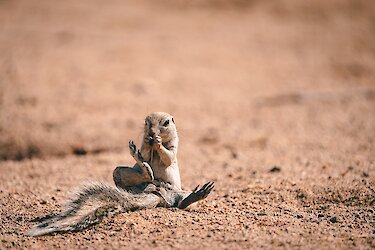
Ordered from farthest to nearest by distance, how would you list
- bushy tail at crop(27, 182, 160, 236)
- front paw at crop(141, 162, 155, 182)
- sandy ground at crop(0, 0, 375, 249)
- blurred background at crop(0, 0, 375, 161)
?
blurred background at crop(0, 0, 375, 161) → front paw at crop(141, 162, 155, 182) → sandy ground at crop(0, 0, 375, 249) → bushy tail at crop(27, 182, 160, 236)

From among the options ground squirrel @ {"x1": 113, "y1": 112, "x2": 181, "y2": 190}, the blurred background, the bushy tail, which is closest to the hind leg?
ground squirrel @ {"x1": 113, "y1": 112, "x2": 181, "y2": 190}

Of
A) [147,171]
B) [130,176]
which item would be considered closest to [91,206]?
[130,176]

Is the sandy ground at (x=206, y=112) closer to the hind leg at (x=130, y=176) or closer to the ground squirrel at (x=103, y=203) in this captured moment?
the ground squirrel at (x=103, y=203)

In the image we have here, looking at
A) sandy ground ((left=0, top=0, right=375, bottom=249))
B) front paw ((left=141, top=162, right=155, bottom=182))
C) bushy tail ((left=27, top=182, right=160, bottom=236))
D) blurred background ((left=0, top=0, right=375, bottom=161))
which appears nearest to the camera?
bushy tail ((left=27, top=182, right=160, bottom=236))

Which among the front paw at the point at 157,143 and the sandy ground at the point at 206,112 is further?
the front paw at the point at 157,143

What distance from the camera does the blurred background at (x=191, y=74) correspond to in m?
10.4

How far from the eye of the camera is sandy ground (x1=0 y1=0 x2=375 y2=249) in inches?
202

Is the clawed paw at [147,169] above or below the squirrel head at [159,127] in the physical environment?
below

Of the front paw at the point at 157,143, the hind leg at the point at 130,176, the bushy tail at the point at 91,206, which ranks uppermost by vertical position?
the front paw at the point at 157,143

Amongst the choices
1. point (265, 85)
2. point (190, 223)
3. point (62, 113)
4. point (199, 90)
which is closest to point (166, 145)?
point (190, 223)

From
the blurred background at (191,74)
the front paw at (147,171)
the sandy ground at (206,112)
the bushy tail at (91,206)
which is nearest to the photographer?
the bushy tail at (91,206)

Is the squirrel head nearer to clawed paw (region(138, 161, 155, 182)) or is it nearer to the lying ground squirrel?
the lying ground squirrel

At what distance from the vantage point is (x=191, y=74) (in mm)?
15547

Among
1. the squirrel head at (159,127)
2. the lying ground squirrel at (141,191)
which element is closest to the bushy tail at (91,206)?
the lying ground squirrel at (141,191)
